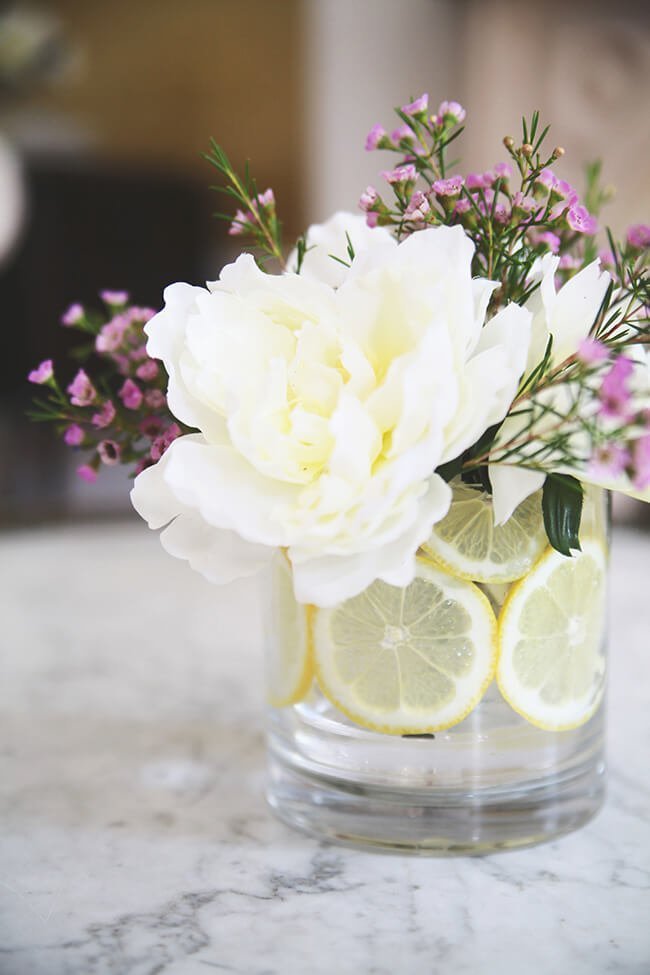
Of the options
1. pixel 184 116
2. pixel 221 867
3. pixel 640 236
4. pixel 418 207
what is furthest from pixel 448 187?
pixel 184 116

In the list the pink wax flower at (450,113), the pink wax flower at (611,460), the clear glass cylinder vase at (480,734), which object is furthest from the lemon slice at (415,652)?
the pink wax flower at (450,113)

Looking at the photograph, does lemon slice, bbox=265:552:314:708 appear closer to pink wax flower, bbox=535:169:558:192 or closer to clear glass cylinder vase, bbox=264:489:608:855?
clear glass cylinder vase, bbox=264:489:608:855

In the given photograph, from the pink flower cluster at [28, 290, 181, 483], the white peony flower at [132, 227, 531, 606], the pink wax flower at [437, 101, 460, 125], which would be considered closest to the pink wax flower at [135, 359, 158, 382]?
the pink flower cluster at [28, 290, 181, 483]

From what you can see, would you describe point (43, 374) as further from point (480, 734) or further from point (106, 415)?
point (480, 734)

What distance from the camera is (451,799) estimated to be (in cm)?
49

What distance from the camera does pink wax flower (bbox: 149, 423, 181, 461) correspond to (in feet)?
1.65

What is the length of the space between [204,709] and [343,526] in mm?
385

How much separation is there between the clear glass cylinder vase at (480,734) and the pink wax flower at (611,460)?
12 cm

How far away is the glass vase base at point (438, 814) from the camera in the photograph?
1.62 feet

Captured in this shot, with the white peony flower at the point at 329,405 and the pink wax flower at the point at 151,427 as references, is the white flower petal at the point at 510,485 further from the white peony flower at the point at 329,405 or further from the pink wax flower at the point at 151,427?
the pink wax flower at the point at 151,427

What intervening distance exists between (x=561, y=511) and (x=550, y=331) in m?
0.09

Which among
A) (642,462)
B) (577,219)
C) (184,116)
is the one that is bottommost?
(642,462)

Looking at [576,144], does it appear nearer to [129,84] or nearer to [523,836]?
[129,84]

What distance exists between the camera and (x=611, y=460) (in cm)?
37
